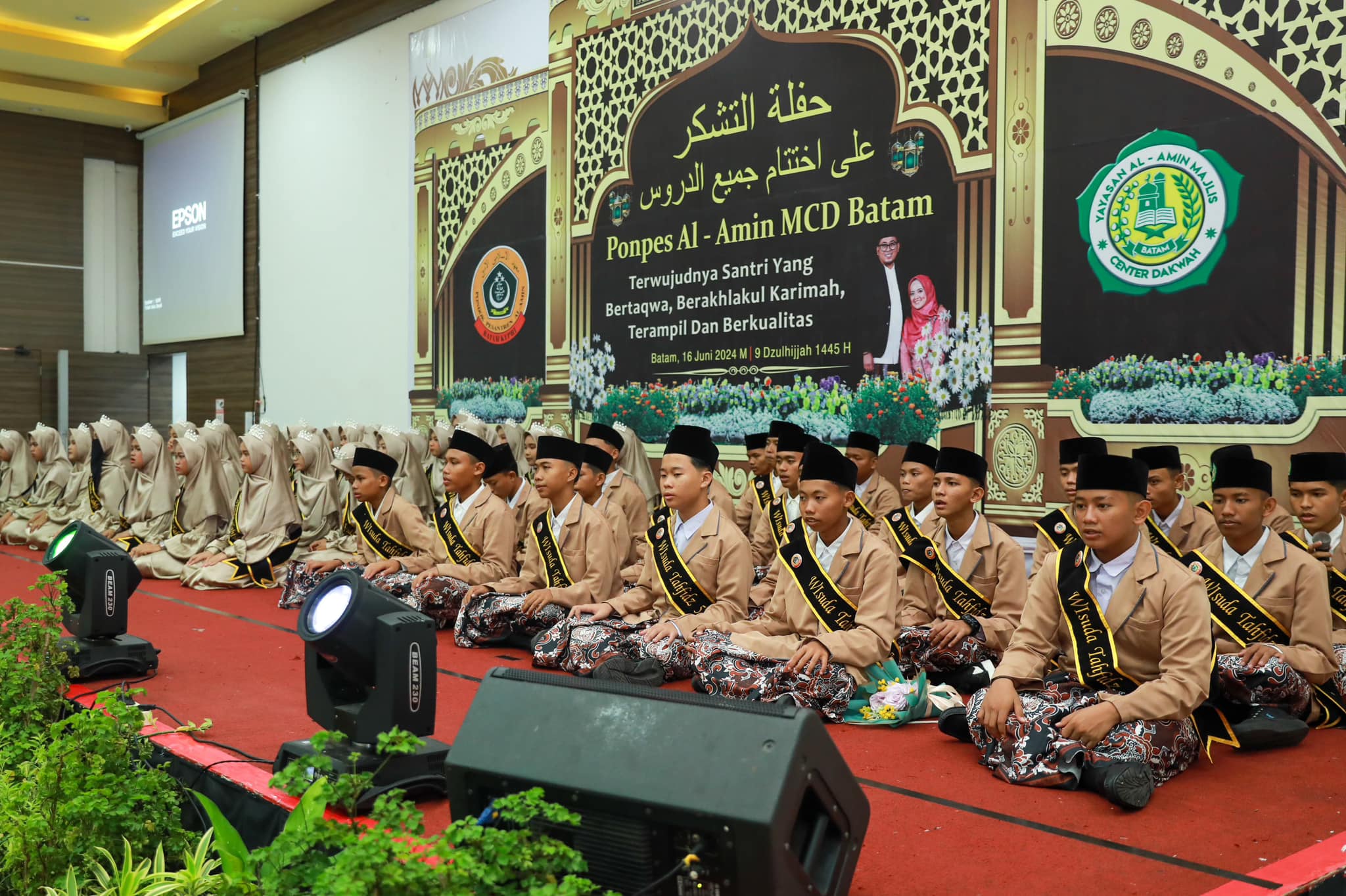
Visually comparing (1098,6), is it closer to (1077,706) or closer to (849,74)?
(849,74)

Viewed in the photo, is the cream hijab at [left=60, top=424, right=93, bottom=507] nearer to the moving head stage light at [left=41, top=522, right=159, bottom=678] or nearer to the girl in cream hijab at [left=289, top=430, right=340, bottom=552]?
the girl in cream hijab at [left=289, top=430, right=340, bottom=552]

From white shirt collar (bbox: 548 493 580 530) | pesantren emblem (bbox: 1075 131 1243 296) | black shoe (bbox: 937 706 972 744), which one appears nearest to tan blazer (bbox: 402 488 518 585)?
white shirt collar (bbox: 548 493 580 530)

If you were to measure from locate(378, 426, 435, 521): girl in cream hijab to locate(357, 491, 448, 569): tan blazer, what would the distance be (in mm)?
2063

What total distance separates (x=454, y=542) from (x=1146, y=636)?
3.57 metres

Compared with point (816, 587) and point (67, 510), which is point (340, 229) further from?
point (816, 587)

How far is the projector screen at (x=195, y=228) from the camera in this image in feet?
40.4

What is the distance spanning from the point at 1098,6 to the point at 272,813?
5.14 m

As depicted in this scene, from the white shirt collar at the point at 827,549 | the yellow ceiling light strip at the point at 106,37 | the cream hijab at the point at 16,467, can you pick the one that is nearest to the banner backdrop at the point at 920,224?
the white shirt collar at the point at 827,549

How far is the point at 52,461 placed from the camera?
1095cm

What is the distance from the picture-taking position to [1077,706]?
10.6 ft

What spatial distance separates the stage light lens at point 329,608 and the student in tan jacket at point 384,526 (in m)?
2.94

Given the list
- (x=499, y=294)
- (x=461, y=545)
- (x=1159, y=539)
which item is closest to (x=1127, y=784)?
(x=1159, y=539)

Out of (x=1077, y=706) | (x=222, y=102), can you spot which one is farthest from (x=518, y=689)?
(x=222, y=102)

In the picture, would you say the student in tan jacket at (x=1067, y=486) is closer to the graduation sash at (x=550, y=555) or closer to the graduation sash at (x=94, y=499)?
the graduation sash at (x=550, y=555)
